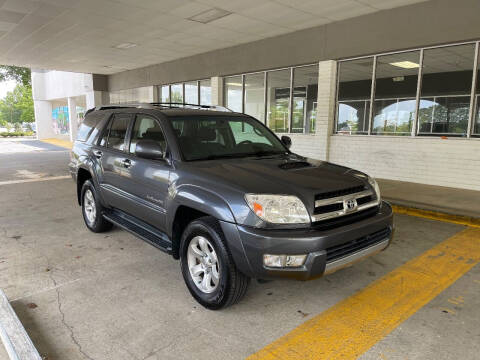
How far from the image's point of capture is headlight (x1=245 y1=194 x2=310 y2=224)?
8.85 ft

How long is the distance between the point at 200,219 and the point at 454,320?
2251 mm

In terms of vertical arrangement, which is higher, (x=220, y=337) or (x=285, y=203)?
(x=285, y=203)

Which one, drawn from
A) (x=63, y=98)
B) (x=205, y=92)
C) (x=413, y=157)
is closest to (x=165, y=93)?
(x=205, y=92)

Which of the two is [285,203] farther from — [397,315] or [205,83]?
[205,83]

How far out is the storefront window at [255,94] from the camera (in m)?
13.0

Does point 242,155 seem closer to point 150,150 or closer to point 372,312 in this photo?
point 150,150

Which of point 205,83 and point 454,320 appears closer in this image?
point 454,320

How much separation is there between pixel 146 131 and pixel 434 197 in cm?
605

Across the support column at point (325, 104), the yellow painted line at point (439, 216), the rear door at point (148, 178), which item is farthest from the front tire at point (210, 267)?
the support column at point (325, 104)

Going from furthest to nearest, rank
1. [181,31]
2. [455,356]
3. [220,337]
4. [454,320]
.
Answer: [181,31]
[454,320]
[220,337]
[455,356]

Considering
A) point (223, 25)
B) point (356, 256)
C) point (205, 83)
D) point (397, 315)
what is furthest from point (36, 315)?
point (205, 83)

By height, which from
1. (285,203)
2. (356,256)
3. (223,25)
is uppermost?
(223,25)

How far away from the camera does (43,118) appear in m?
34.1

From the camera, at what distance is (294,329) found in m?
2.78
